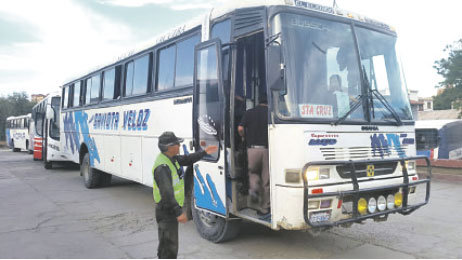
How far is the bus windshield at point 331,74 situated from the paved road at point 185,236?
1.83 m

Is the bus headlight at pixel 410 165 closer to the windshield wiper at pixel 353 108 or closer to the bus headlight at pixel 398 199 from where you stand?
the bus headlight at pixel 398 199

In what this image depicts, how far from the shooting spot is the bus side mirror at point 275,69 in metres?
4.38

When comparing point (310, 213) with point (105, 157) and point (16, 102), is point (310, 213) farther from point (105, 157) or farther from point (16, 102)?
point (16, 102)

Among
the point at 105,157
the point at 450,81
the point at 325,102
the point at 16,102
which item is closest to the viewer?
the point at 325,102

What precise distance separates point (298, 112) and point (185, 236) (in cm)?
287

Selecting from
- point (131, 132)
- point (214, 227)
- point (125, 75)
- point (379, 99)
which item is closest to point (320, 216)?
point (379, 99)

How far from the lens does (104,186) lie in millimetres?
11422

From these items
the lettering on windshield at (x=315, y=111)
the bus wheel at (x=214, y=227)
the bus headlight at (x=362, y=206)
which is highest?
the lettering on windshield at (x=315, y=111)

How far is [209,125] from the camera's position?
551 cm

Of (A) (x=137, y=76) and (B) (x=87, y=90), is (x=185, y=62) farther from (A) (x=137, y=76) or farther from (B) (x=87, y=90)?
(B) (x=87, y=90)

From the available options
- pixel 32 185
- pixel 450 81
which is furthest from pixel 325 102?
pixel 450 81

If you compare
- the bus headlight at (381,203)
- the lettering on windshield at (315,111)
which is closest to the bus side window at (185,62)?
the lettering on windshield at (315,111)

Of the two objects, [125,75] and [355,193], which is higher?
[125,75]

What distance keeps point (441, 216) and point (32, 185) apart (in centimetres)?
1105
